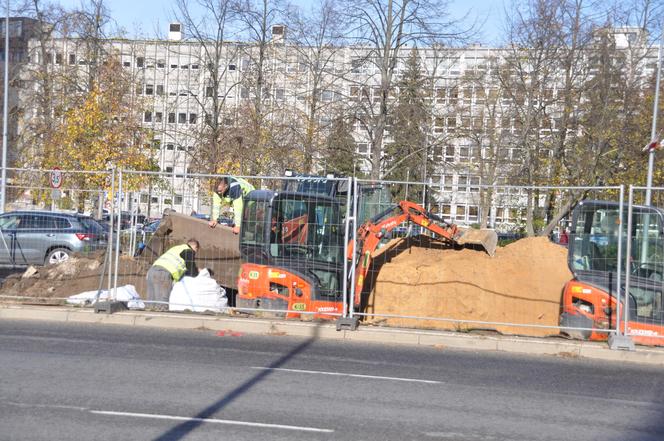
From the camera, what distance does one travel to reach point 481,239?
14461 millimetres

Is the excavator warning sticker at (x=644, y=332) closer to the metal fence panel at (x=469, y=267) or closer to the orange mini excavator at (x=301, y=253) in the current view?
the metal fence panel at (x=469, y=267)

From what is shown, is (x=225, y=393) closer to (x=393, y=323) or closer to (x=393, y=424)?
(x=393, y=424)

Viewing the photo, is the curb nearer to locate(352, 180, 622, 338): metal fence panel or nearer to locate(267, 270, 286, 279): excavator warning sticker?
locate(352, 180, 622, 338): metal fence panel

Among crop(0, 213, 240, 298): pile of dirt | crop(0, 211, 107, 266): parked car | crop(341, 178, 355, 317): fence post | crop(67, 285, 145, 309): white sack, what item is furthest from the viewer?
crop(0, 211, 107, 266): parked car

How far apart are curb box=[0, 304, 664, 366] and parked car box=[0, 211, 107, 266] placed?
179 cm

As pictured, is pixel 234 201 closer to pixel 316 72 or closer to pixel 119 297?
pixel 119 297

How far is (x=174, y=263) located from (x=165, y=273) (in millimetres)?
234

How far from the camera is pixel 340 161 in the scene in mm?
33406

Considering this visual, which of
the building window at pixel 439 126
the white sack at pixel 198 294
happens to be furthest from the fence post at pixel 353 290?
the building window at pixel 439 126

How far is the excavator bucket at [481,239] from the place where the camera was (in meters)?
14.4

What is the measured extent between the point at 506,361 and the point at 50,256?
31.9 ft

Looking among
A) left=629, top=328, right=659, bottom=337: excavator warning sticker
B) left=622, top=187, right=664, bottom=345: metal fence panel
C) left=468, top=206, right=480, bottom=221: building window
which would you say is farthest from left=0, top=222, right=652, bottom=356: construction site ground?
left=622, top=187, right=664, bottom=345: metal fence panel

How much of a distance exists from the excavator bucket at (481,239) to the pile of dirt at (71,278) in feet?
19.5

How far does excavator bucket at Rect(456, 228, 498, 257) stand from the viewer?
47.2 ft
